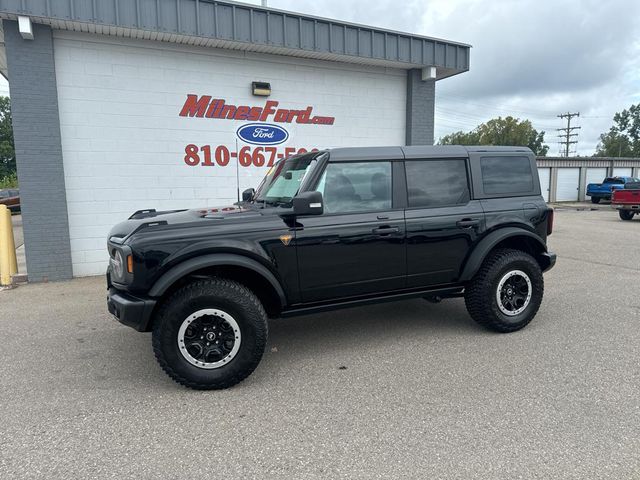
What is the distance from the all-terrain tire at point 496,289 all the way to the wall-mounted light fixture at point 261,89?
224 inches

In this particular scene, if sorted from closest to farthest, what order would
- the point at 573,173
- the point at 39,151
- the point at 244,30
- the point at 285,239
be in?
1. the point at 285,239
2. the point at 39,151
3. the point at 244,30
4. the point at 573,173

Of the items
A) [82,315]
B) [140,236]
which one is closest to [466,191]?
[140,236]

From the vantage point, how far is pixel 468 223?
14.7 feet

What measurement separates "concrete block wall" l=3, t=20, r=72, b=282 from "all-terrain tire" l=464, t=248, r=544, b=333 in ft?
21.4

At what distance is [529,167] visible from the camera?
493 centimetres

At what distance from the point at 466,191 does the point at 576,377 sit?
6.51 feet

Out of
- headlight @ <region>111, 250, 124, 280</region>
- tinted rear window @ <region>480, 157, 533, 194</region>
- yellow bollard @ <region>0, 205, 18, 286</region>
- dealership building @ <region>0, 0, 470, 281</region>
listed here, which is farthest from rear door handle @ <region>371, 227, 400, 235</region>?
yellow bollard @ <region>0, 205, 18, 286</region>

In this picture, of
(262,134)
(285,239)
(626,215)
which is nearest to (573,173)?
(626,215)

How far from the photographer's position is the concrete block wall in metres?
6.90

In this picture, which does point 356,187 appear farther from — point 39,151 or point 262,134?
point 39,151

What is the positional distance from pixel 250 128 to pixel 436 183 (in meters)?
5.18

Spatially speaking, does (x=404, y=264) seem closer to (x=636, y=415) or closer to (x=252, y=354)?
(x=252, y=354)

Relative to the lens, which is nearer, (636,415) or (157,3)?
(636,415)

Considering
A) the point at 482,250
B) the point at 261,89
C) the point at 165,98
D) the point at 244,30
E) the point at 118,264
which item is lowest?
the point at 482,250
